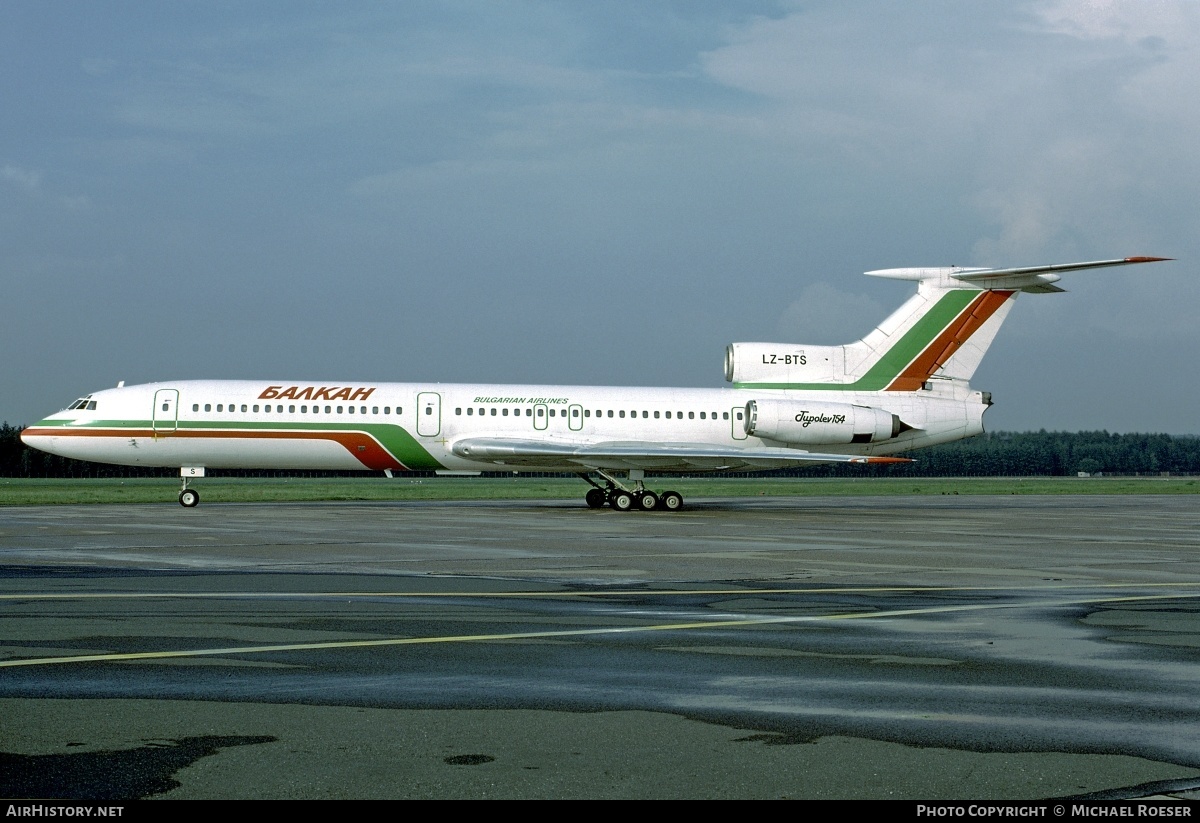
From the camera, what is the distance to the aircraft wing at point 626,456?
118 feet

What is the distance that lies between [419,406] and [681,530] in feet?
40.9

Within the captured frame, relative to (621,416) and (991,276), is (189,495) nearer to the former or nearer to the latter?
(621,416)

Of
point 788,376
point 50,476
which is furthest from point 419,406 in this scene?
point 50,476

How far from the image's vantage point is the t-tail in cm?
3872

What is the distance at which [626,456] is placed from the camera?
35938 mm

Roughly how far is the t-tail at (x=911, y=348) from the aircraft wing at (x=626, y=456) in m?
2.68

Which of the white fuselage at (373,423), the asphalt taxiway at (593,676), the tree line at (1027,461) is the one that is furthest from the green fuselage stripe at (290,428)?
the tree line at (1027,461)

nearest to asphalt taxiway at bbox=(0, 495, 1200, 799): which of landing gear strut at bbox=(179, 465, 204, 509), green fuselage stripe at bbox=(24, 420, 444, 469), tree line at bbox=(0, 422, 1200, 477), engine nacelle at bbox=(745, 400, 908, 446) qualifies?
green fuselage stripe at bbox=(24, 420, 444, 469)

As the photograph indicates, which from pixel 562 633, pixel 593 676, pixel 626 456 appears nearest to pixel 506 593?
pixel 562 633

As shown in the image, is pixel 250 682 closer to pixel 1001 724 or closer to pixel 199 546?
pixel 1001 724

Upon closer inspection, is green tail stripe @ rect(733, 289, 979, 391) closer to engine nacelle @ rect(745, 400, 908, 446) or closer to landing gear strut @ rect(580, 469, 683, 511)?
engine nacelle @ rect(745, 400, 908, 446)

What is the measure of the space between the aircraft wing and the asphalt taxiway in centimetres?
1648

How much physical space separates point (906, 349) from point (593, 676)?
1263 inches

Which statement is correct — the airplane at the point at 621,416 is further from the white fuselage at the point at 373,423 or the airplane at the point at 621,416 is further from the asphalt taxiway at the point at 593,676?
the asphalt taxiway at the point at 593,676
